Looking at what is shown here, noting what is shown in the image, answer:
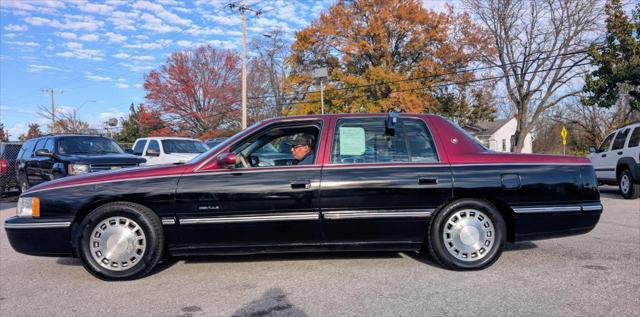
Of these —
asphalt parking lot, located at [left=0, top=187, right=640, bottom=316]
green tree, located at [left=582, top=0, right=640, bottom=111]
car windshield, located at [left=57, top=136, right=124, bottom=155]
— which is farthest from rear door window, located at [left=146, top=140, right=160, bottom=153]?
green tree, located at [left=582, top=0, right=640, bottom=111]

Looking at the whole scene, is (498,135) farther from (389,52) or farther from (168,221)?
(168,221)

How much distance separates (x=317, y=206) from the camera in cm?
404

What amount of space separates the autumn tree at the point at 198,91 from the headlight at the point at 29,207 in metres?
33.9

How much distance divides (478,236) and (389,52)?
1063 inches

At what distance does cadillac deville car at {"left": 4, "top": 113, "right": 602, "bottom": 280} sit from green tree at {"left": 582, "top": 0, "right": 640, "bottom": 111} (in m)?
14.5

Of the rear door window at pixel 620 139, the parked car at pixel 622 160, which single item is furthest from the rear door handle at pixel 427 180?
the rear door window at pixel 620 139

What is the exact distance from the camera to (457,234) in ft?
13.6

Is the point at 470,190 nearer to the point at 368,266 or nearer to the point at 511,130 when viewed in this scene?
the point at 368,266

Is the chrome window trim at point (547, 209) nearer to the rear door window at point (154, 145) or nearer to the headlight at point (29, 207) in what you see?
the headlight at point (29, 207)

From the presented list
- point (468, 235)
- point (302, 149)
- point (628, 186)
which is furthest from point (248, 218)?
point (628, 186)

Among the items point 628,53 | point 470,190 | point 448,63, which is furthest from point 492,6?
point 470,190

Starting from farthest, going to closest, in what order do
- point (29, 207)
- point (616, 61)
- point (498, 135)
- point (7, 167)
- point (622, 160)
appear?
point (498, 135) < point (616, 61) < point (7, 167) < point (622, 160) < point (29, 207)

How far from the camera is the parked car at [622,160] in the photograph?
9562 millimetres

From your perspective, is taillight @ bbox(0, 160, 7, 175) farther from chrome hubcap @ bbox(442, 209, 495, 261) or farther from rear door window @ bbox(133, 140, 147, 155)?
chrome hubcap @ bbox(442, 209, 495, 261)
